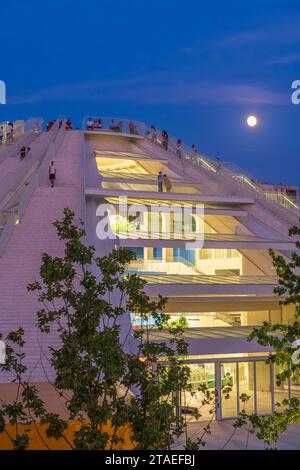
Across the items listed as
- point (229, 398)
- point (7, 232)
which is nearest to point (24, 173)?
point (7, 232)

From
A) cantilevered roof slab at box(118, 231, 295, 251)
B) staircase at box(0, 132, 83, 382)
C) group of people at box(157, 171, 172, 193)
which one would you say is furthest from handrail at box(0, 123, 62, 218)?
cantilevered roof slab at box(118, 231, 295, 251)

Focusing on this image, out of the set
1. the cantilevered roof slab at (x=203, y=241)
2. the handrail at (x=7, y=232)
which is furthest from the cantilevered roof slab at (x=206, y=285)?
the handrail at (x=7, y=232)

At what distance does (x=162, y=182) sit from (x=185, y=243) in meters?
6.85

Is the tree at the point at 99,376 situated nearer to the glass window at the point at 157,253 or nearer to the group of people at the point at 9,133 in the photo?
the glass window at the point at 157,253

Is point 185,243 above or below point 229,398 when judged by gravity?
above

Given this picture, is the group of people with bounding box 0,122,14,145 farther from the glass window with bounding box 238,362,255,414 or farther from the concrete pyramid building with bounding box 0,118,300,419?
the glass window with bounding box 238,362,255,414

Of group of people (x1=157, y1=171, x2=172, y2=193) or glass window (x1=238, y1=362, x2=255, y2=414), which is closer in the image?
glass window (x1=238, y1=362, x2=255, y2=414)

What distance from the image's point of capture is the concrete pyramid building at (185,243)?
68.9 feet

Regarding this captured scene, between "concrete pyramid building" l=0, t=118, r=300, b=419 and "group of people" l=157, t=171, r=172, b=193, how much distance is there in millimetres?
102

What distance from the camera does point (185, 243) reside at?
23.5 metres

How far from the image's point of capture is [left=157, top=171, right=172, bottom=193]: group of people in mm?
29219

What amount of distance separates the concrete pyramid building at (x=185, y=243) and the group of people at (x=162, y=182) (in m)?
0.10

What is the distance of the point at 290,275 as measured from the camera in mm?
11211

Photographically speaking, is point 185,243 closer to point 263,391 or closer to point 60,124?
point 263,391
